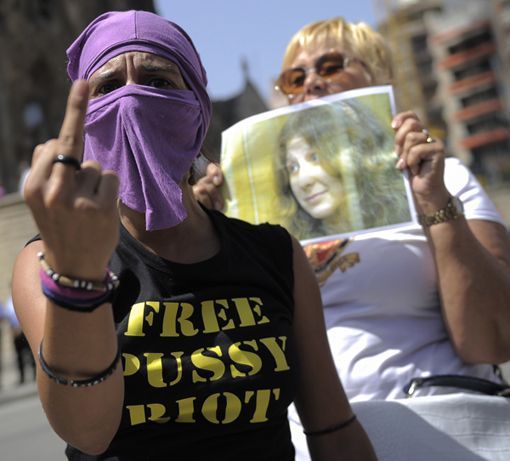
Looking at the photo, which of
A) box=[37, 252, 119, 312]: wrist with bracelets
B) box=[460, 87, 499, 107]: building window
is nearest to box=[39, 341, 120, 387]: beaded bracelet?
box=[37, 252, 119, 312]: wrist with bracelets

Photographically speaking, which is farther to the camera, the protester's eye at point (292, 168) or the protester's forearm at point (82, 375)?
the protester's eye at point (292, 168)

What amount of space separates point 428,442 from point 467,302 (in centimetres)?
43

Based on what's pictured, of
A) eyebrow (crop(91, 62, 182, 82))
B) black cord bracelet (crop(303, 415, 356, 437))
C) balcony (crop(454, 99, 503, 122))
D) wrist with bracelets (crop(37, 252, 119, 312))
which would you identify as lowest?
black cord bracelet (crop(303, 415, 356, 437))

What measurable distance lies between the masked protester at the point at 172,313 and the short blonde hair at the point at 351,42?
107 cm

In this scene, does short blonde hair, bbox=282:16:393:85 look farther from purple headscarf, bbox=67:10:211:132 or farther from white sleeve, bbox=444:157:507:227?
purple headscarf, bbox=67:10:211:132

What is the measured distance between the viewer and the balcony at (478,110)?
95.4 metres

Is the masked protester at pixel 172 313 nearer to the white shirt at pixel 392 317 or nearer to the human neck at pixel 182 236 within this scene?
the human neck at pixel 182 236

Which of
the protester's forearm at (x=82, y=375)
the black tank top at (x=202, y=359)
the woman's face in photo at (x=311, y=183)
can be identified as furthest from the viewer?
the woman's face in photo at (x=311, y=183)

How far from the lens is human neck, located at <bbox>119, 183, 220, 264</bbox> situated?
1.94 meters

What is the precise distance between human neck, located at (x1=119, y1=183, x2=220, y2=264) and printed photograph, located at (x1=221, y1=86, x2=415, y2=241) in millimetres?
694

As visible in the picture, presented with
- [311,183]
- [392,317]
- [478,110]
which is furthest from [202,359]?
[478,110]

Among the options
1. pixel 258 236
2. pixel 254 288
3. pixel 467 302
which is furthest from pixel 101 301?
pixel 467 302

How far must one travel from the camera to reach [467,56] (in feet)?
309

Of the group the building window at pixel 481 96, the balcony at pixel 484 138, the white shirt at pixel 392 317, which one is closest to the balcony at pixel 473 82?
the building window at pixel 481 96
